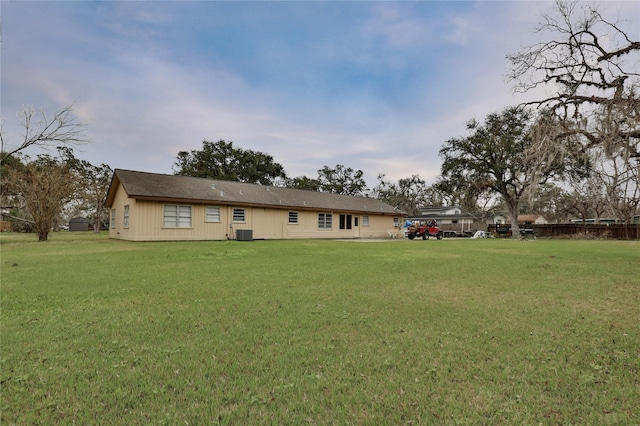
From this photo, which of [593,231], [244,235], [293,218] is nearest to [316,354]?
[244,235]

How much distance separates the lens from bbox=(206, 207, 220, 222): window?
1946cm

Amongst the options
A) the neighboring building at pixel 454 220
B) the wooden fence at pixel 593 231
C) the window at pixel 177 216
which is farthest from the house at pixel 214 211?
the neighboring building at pixel 454 220

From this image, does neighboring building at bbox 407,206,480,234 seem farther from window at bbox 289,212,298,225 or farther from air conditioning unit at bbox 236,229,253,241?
air conditioning unit at bbox 236,229,253,241

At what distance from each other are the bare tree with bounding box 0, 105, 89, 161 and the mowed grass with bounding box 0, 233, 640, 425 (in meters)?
13.6

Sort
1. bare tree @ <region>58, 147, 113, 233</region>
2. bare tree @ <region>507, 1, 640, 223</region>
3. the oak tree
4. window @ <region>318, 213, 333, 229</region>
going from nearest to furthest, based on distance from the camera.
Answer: bare tree @ <region>507, 1, 640, 223</region> < window @ <region>318, 213, 333, 229</region> < bare tree @ <region>58, 147, 113, 233</region> < the oak tree

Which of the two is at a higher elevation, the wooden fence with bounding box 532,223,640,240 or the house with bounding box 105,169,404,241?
the house with bounding box 105,169,404,241

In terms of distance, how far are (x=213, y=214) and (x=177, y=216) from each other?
2.17 m

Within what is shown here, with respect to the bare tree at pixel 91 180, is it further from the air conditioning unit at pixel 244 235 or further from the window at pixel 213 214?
the air conditioning unit at pixel 244 235

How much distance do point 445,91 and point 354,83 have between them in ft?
16.4

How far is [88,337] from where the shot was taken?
3283mm

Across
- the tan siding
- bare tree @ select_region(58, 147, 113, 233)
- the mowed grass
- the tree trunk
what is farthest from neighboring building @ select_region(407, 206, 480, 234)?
the mowed grass

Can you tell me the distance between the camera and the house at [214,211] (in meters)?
17.4

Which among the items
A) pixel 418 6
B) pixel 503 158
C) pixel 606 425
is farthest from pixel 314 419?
pixel 503 158

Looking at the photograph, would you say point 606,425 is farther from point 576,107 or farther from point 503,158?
point 503,158
